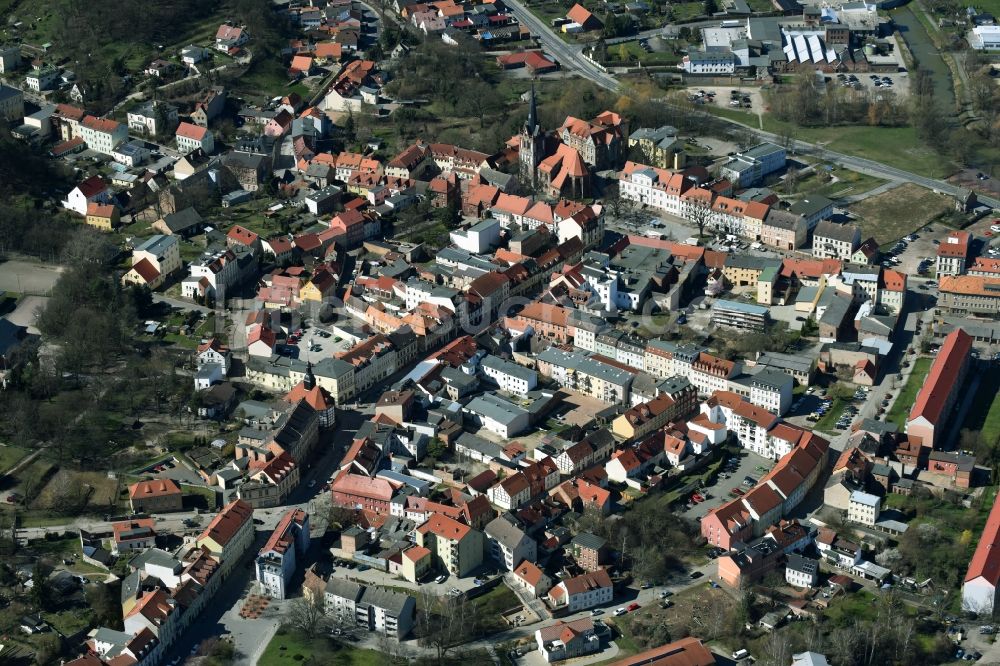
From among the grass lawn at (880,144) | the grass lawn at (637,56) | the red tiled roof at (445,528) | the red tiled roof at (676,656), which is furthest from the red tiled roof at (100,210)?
the red tiled roof at (676,656)

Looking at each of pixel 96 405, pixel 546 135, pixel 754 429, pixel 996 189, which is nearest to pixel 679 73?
pixel 546 135

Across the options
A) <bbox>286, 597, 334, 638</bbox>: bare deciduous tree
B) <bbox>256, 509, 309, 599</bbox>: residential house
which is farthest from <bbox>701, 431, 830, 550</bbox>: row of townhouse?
<bbox>256, 509, 309, 599</bbox>: residential house

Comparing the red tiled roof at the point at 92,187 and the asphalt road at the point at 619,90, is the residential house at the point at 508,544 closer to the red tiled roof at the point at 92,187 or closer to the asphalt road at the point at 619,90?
the red tiled roof at the point at 92,187

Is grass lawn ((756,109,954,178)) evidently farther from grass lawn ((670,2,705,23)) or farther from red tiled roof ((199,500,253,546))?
red tiled roof ((199,500,253,546))

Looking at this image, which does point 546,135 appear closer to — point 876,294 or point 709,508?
point 876,294

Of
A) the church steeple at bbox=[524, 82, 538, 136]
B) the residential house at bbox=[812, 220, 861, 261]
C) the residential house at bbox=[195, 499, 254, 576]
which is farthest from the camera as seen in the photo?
the church steeple at bbox=[524, 82, 538, 136]

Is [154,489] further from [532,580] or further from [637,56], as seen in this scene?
[637,56]
